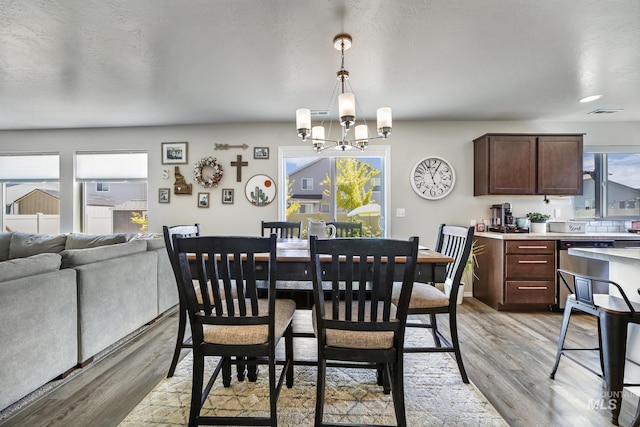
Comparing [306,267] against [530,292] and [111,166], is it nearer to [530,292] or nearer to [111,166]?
[530,292]

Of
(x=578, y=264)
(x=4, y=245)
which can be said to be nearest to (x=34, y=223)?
(x=4, y=245)

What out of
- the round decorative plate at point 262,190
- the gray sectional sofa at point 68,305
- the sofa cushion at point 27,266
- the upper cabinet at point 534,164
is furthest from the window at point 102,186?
the upper cabinet at point 534,164

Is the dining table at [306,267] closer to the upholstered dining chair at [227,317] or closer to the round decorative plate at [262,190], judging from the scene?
the upholstered dining chair at [227,317]

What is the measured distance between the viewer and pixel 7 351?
5.08 feet

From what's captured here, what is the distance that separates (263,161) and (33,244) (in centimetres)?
288

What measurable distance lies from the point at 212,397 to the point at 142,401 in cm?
39

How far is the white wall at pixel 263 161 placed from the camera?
4.09m

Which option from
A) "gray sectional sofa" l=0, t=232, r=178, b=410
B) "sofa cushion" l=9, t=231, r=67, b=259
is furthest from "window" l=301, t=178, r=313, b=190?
"sofa cushion" l=9, t=231, r=67, b=259

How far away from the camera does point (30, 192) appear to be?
454cm

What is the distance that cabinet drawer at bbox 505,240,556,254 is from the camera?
339 centimetres

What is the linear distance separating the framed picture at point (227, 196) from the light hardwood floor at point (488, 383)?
1.90m

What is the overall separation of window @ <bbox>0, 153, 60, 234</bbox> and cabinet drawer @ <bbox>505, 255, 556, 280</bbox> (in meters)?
6.19

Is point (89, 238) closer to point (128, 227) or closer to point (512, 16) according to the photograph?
point (128, 227)

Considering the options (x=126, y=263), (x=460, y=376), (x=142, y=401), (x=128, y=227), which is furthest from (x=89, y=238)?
(x=460, y=376)
